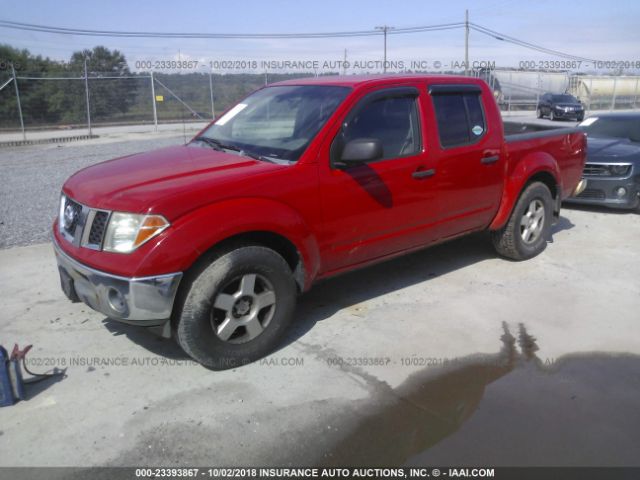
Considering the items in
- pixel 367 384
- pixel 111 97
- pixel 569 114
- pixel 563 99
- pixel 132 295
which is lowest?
pixel 367 384

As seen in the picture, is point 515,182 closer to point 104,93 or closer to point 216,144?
point 216,144

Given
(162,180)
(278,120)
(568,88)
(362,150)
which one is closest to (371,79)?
(278,120)

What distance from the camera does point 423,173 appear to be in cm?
445

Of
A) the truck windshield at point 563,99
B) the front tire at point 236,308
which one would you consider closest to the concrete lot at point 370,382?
the front tire at point 236,308

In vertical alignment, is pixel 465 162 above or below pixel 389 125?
below

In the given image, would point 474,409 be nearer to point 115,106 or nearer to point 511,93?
point 115,106

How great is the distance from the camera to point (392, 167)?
13.9 feet

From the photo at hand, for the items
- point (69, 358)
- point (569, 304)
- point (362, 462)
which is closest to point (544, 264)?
point (569, 304)

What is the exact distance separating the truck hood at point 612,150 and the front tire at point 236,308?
6109 millimetres

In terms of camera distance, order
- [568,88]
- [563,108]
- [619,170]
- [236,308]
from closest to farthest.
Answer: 1. [236,308]
2. [619,170]
3. [563,108]
4. [568,88]

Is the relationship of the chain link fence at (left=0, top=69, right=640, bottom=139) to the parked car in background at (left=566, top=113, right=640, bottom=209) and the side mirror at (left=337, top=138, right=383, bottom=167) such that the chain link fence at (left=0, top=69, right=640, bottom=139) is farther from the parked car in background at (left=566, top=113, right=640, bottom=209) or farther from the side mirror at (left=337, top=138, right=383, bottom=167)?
the side mirror at (left=337, top=138, right=383, bottom=167)

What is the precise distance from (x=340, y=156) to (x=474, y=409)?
1.90 m

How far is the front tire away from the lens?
11.1 feet

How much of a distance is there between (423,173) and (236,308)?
6.27ft
